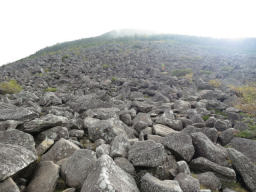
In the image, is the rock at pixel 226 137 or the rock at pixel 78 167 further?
the rock at pixel 226 137

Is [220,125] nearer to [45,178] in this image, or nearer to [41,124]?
[45,178]

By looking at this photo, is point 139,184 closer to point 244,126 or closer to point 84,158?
point 84,158

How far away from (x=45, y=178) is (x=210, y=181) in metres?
4.72

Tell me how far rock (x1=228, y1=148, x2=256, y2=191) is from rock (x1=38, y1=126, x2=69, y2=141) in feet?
20.2

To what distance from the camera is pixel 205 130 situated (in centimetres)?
802

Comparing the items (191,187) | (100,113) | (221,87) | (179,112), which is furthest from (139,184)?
(221,87)

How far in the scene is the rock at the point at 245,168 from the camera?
505 cm

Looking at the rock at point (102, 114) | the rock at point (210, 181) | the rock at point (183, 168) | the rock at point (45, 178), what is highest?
the rock at point (45, 178)

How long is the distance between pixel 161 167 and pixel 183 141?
166 cm

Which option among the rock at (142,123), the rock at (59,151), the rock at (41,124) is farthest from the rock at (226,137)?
the rock at (41,124)

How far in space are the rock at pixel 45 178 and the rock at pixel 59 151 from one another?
519 mm

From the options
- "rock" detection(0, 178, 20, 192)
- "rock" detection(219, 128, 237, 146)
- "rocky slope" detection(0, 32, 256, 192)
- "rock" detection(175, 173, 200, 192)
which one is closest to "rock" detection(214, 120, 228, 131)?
"rocky slope" detection(0, 32, 256, 192)

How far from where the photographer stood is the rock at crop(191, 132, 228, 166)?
234 inches

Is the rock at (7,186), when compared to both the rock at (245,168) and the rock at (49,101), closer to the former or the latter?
the rock at (245,168)
